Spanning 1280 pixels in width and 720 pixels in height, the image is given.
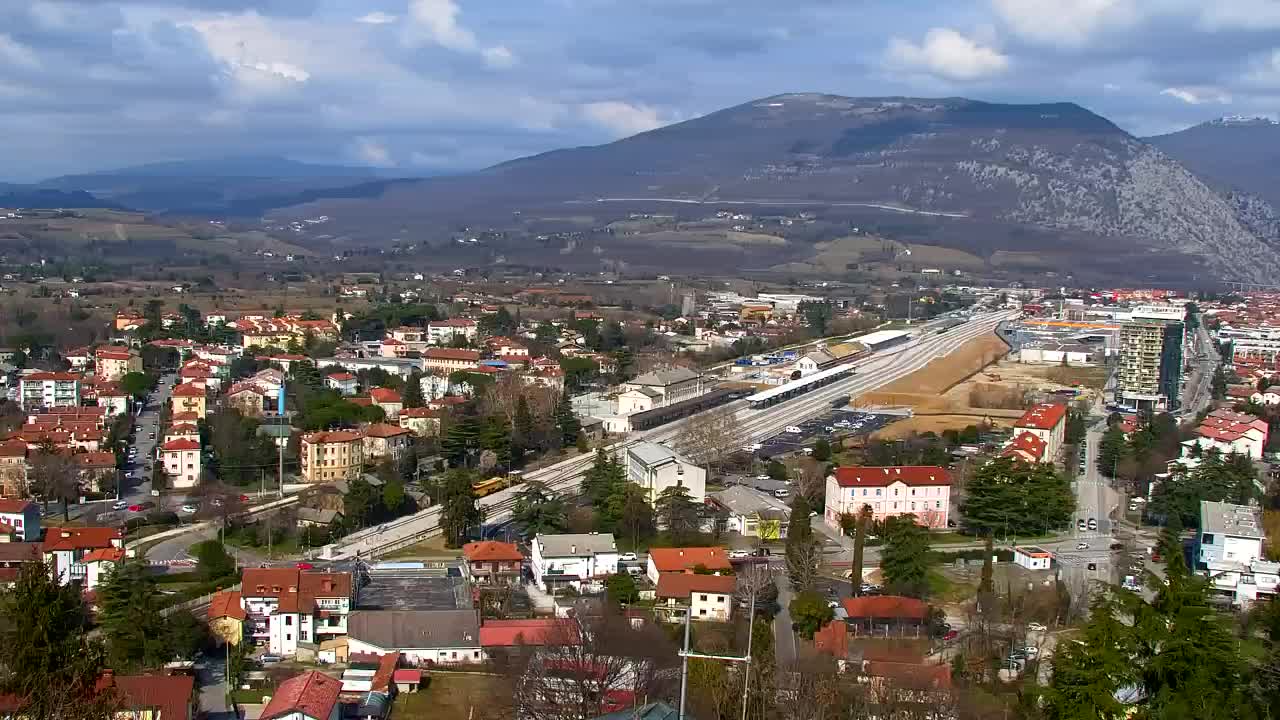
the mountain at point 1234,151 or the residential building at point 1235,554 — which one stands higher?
the mountain at point 1234,151

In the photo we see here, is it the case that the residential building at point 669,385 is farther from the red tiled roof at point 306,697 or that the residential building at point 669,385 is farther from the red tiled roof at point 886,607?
the red tiled roof at point 306,697

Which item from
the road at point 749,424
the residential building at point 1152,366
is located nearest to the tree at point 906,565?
the road at point 749,424

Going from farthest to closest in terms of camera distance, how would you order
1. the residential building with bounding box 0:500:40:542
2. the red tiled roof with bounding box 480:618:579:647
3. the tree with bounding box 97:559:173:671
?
the residential building with bounding box 0:500:40:542, the red tiled roof with bounding box 480:618:579:647, the tree with bounding box 97:559:173:671

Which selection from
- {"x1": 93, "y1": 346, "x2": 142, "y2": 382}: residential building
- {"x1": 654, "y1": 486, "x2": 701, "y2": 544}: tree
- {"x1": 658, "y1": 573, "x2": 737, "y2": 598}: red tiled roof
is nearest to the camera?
{"x1": 658, "y1": 573, "x2": 737, "y2": 598}: red tiled roof

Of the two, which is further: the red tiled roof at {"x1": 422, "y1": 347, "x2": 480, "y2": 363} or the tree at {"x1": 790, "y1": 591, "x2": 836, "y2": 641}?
the red tiled roof at {"x1": 422, "y1": 347, "x2": 480, "y2": 363}

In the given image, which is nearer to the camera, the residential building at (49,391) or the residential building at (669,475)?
the residential building at (669,475)

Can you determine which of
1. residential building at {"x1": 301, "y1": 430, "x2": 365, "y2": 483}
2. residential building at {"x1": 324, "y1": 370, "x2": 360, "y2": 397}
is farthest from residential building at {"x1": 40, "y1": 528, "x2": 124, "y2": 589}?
residential building at {"x1": 324, "y1": 370, "x2": 360, "y2": 397}

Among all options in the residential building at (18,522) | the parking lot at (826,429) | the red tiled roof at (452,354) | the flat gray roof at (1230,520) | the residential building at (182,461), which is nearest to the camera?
the flat gray roof at (1230,520)

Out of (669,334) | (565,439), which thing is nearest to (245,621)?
(565,439)

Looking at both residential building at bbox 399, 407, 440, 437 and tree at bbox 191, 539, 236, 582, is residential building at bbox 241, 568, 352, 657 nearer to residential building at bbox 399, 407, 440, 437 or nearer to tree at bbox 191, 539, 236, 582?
tree at bbox 191, 539, 236, 582
